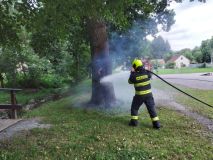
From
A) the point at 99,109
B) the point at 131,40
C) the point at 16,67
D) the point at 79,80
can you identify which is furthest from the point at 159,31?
the point at 99,109

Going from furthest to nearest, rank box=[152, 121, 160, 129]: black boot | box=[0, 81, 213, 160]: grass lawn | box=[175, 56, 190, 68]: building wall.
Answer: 1. box=[175, 56, 190, 68]: building wall
2. box=[152, 121, 160, 129]: black boot
3. box=[0, 81, 213, 160]: grass lawn

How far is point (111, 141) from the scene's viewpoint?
25.4 ft

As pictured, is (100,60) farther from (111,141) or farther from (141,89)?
(111,141)

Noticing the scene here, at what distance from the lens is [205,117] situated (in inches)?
411

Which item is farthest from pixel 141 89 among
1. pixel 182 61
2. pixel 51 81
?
pixel 182 61

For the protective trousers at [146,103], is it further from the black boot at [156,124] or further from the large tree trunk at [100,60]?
the large tree trunk at [100,60]

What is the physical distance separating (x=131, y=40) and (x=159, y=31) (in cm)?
239

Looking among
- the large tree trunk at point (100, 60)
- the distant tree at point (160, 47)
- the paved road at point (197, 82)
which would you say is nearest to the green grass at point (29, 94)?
the large tree trunk at point (100, 60)

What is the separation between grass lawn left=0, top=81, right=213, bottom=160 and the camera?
699 cm

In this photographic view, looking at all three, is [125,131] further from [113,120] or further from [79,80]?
[79,80]

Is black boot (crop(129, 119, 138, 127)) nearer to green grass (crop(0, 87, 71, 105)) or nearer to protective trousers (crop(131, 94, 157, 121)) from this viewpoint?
protective trousers (crop(131, 94, 157, 121))

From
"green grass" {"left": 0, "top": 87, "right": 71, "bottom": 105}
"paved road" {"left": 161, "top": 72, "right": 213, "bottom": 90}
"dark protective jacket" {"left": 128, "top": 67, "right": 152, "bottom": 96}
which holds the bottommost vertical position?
"paved road" {"left": 161, "top": 72, "right": 213, "bottom": 90}

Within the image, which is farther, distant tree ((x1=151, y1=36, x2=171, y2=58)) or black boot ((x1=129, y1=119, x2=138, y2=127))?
distant tree ((x1=151, y1=36, x2=171, y2=58))

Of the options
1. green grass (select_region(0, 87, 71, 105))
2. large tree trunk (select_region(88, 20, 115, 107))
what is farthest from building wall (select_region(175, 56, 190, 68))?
large tree trunk (select_region(88, 20, 115, 107))
